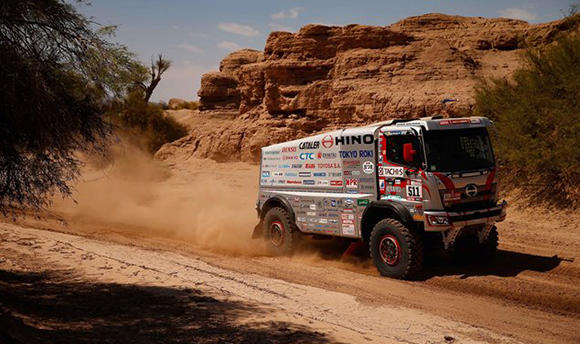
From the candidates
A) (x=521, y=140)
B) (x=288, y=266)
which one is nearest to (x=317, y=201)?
(x=288, y=266)

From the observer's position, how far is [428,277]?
32.4ft

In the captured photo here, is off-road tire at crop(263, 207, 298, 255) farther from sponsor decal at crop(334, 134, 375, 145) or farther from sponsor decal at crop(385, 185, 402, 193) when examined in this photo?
sponsor decal at crop(385, 185, 402, 193)

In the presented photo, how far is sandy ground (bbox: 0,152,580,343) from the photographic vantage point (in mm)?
6766

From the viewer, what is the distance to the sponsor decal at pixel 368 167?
1025 centimetres

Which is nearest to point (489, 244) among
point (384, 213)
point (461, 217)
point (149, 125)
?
point (461, 217)

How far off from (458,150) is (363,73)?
65.4ft

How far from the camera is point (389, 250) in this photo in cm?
991

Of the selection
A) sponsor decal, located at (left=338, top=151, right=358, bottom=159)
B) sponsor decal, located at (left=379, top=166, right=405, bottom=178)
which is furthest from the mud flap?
sponsor decal, located at (left=379, top=166, right=405, bottom=178)

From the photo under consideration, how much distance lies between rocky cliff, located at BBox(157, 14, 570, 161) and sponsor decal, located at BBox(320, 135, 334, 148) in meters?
12.9

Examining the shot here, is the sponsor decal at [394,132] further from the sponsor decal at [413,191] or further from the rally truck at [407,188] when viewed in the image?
the sponsor decal at [413,191]

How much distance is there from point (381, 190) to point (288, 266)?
9.01ft

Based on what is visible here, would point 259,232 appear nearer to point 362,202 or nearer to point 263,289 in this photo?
point 362,202

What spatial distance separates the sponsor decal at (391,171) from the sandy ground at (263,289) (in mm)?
1997

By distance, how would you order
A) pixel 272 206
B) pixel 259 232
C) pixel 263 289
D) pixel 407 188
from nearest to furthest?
pixel 263 289 < pixel 407 188 < pixel 272 206 < pixel 259 232
